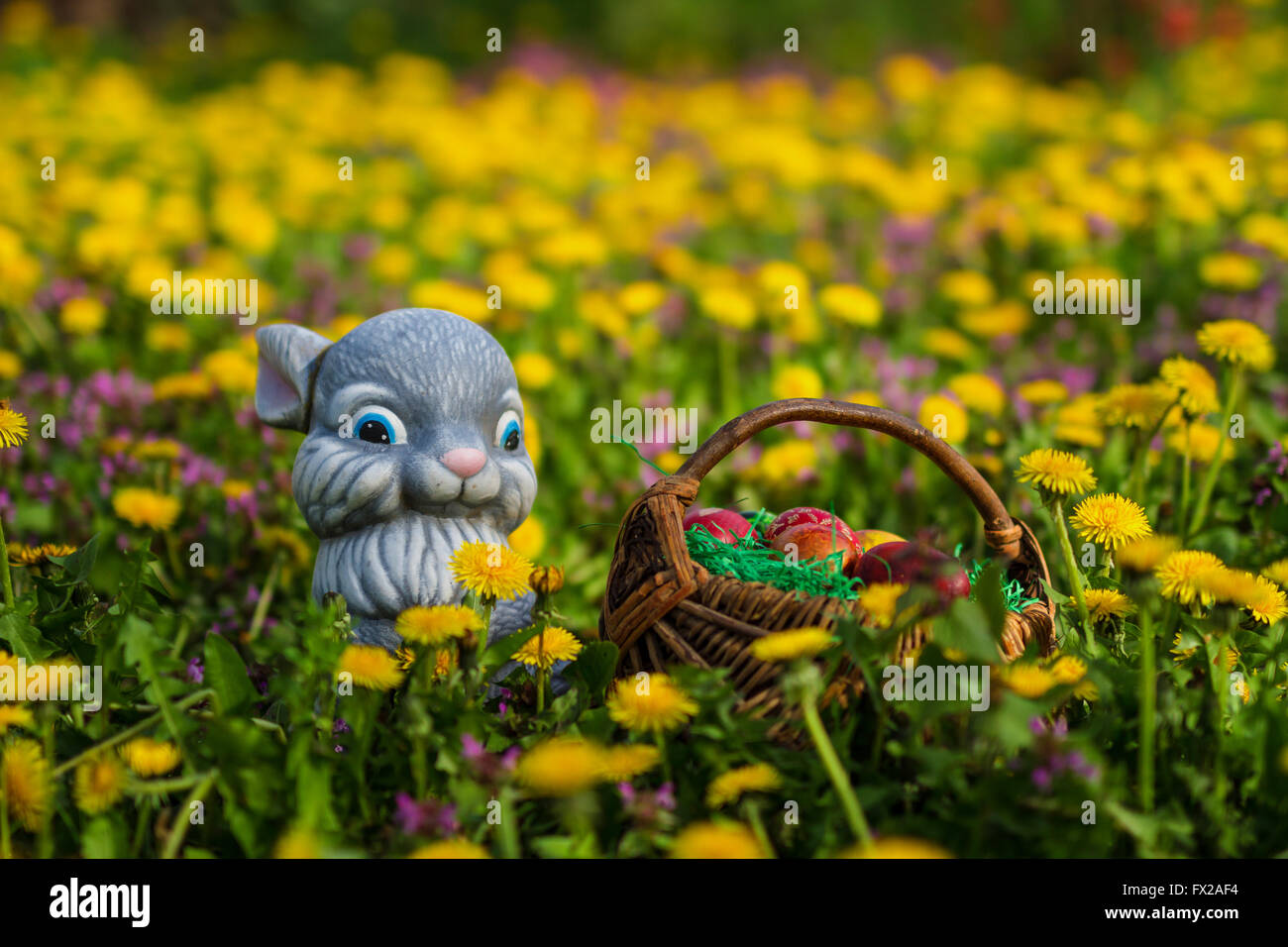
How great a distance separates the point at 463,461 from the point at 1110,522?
1.03 meters

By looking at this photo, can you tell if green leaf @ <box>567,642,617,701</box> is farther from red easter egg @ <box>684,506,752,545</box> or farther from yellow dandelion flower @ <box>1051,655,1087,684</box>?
yellow dandelion flower @ <box>1051,655,1087,684</box>

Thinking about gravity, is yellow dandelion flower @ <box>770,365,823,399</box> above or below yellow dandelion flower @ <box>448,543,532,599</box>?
above

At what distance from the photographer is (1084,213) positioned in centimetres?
423

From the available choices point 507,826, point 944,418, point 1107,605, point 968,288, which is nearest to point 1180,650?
point 1107,605

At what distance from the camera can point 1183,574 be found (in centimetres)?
167

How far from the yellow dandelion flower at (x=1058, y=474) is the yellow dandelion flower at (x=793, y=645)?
545 millimetres

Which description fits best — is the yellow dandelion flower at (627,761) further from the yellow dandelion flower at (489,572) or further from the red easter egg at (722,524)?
the red easter egg at (722,524)

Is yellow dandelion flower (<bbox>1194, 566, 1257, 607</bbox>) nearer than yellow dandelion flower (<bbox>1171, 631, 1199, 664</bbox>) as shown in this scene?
Yes

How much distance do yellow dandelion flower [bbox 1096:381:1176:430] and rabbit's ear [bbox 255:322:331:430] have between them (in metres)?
1.51

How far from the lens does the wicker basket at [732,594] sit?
1652 millimetres

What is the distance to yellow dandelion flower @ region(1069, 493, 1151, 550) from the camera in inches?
71.6

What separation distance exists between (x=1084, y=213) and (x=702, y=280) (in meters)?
1.50

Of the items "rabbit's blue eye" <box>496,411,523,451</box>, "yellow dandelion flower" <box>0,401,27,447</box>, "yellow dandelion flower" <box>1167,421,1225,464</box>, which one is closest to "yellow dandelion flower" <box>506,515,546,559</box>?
"rabbit's blue eye" <box>496,411,523,451</box>

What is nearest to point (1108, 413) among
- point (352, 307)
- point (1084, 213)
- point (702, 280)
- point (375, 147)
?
point (702, 280)
